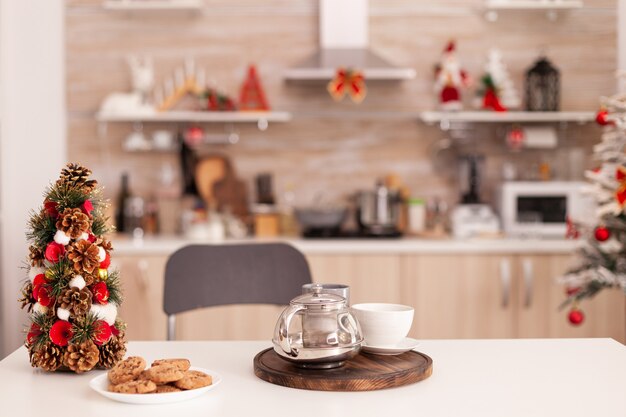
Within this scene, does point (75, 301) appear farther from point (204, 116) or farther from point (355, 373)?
point (204, 116)

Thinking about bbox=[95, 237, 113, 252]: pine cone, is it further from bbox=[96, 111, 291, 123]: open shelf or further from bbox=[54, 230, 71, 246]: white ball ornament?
bbox=[96, 111, 291, 123]: open shelf

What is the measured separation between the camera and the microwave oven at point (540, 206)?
374 centimetres

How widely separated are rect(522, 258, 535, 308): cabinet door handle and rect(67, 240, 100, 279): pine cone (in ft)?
8.13

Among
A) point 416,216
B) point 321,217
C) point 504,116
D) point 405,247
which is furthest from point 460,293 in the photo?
point 504,116

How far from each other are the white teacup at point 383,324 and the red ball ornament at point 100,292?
0.46m

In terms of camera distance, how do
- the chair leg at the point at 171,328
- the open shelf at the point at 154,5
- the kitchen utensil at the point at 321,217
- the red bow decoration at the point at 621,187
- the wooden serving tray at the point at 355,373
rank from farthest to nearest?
the open shelf at the point at 154,5 < the kitchen utensil at the point at 321,217 < the red bow decoration at the point at 621,187 < the chair leg at the point at 171,328 < the wooden serving tray at the point at 355,373

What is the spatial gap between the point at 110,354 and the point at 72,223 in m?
0.25

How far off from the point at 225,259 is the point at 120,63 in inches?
89.7

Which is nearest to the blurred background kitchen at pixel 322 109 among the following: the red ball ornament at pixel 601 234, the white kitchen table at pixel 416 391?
the red ball ornament at pixel 601 234

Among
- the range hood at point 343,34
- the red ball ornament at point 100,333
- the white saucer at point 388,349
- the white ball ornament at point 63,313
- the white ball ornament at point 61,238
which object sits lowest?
the white saucer at point 388,349

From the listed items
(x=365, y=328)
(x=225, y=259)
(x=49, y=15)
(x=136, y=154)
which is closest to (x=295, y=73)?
(x=136, y=154)

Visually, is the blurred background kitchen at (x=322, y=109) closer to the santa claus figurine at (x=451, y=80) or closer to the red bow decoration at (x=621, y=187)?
the santa claus figurine at (x=451, y=80)

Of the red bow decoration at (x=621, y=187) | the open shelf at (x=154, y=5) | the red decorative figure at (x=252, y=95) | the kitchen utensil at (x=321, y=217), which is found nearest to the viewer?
the red bow decoration at (x=621, y=187)

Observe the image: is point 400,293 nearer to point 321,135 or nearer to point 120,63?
point 321,135
